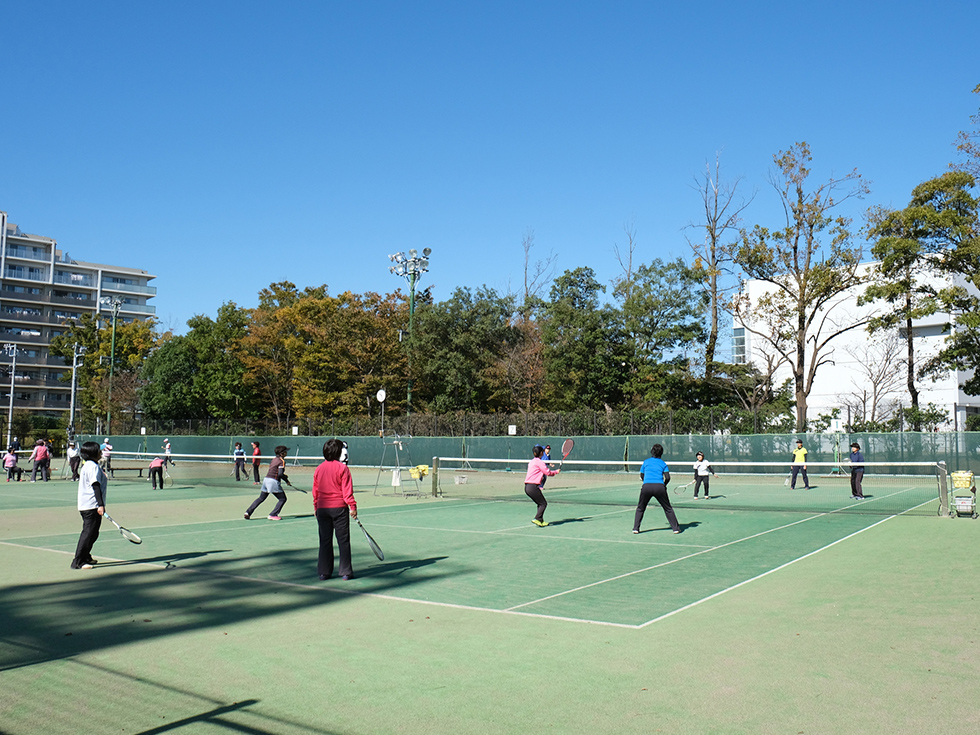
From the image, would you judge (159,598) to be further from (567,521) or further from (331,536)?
(567,521)

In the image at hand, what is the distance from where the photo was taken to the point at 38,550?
13.6 meters

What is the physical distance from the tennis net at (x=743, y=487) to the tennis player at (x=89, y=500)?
41.7ft

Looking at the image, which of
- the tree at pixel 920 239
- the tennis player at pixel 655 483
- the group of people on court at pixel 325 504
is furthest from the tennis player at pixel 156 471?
the tree at pixel 920 239

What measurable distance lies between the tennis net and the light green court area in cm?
612

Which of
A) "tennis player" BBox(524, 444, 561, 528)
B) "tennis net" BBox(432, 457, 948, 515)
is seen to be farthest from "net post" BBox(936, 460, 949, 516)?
"tennis player" BBox(524, 444, 561, 528)

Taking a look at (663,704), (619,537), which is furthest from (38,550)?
(663,704)

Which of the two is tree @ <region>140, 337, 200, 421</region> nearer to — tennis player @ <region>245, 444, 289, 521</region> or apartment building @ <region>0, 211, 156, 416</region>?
apartment building @ <region>0, 211, 156, 416</region>

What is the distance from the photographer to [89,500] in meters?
11.4

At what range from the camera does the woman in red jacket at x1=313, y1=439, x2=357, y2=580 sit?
10633 mm

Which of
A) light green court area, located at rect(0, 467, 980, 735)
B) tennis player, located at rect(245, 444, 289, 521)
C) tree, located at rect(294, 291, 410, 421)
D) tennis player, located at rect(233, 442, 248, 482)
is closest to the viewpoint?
→ light green court area, located at rect(0, 467, 980, 735)

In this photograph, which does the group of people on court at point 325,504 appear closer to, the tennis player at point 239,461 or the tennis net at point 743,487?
the tennis net at point 743,487

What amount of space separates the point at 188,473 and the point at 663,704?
35.7 m

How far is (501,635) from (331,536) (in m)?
3.64

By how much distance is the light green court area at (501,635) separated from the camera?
5.62 m
